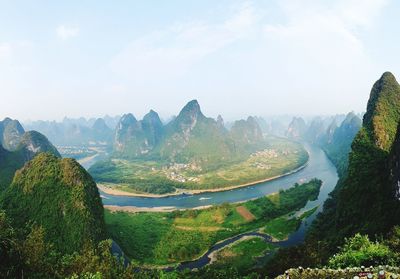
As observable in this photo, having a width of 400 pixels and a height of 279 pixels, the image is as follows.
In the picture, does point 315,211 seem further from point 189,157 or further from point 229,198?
point 189,157

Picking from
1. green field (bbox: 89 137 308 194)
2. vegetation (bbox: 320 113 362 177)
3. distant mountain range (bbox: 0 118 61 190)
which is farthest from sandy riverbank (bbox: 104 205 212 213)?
vegetation (bbox: 320 113 362 177)

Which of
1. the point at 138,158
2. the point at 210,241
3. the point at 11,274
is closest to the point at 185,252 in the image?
the point at 210,241

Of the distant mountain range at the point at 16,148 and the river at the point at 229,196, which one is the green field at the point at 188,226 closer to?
the river at the point at 229,196

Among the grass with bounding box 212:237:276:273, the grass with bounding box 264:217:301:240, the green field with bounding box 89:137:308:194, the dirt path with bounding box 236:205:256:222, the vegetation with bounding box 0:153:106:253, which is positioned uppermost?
the vegetation with bounding box 0:153:106:253

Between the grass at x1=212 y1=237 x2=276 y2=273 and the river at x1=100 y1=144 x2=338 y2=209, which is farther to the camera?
the river at x1=100 y1=144 x2=338 y2=209

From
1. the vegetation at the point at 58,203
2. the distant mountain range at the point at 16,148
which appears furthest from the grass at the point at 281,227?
the distant mountain range at the point at 16,148

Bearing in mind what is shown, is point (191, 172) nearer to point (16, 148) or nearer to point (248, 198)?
point (248, 198)

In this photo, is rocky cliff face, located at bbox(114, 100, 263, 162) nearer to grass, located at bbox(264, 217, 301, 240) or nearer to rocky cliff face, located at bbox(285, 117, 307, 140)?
rocky cliff face, located at bbox(285, 117, 307, 140)
